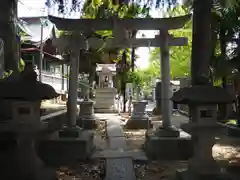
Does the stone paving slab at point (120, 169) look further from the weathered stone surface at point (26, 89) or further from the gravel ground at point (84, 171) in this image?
the weathered stone surface at point (26, 89)

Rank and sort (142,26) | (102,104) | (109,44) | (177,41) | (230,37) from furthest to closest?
1. (102,104)
2. (230,37)
3. (109,44)
4. (177,41)
5. (142,26)

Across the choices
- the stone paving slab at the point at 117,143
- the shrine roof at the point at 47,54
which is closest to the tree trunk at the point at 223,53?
the stone paving slab at the point at 117,143

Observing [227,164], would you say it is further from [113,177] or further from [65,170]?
[65,170]

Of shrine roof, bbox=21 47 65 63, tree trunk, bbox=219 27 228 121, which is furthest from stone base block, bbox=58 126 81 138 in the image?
shrine roof, bbox=21 47 65 63

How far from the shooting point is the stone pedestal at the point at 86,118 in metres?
13.1

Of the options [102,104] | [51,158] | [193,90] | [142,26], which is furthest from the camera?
[102,104]

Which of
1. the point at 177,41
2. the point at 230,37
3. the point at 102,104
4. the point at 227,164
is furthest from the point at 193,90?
the point at 102,104

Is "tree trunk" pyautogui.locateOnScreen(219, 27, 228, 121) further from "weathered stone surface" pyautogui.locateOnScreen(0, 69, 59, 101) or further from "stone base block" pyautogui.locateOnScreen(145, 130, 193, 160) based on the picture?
"weathered stone surface" pyautogui.locateOnScreen(0, 69, 59, 101)

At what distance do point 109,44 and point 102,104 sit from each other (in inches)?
419

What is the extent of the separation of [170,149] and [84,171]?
7.54ft

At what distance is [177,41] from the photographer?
8828 mm

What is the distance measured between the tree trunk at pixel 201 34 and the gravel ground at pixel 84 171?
291 centimetres

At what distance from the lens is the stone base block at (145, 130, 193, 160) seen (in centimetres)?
775

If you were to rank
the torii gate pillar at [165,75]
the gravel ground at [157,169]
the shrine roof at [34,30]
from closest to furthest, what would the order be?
the gravel ground at [157,169] < the torii gate pillar at [165,75] < the shrine roof at [34,30]
